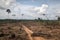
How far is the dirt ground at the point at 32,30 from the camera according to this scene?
208 inches

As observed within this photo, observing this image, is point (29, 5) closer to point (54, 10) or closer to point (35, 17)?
point (35, 17)

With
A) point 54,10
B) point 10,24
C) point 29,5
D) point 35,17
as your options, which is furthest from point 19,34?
point 54,10

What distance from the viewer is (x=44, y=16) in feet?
18.4

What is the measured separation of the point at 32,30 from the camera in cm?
552

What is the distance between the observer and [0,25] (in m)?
5.45

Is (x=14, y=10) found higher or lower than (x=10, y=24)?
higher

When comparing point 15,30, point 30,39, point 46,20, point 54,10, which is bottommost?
point 30,39

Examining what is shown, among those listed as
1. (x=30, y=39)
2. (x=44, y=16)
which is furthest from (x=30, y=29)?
(x=44, y=16)

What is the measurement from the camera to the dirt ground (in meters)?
5.28

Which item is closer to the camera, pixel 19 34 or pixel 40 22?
pixel 19 34

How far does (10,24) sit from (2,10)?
0.74 metres

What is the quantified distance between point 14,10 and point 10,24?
0.69 m

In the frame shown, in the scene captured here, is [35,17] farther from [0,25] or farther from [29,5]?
[0,25]

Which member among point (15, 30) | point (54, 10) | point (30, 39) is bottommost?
point (30, 39)
